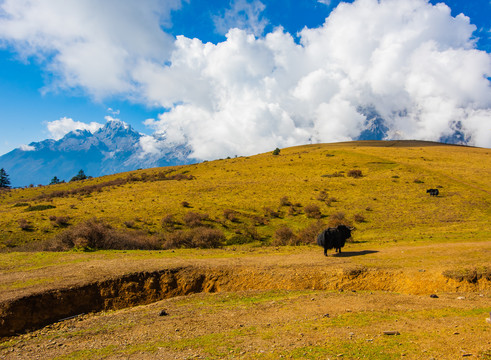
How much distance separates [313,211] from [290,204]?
5.04 meters

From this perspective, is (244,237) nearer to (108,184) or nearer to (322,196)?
(322,196)

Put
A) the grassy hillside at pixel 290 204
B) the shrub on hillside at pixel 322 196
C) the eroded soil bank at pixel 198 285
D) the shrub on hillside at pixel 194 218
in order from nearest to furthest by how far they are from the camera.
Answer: the eroded soil bank at pixel 198 285, the grassy hillside at pixel 290 204, the shrub on hillside at pixel 194 218, the shrub on hillside at pixel 322 196

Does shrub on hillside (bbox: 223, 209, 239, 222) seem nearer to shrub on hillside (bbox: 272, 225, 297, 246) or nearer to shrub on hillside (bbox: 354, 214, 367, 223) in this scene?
shrub on hillside (bbox: 272, 225, 297, 246)

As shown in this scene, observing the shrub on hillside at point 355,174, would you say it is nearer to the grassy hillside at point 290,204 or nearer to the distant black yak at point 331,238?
the grassy hillside at point 290,204

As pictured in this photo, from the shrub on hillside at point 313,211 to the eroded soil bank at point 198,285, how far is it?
22089 mm

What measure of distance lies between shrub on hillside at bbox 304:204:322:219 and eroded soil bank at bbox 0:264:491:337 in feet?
72.5

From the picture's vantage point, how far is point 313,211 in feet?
131

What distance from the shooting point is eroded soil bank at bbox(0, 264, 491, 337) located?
521 inches

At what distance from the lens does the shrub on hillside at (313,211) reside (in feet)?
128

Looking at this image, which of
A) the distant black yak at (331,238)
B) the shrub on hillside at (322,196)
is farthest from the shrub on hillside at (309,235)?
the shrub on hillside at (322,196)

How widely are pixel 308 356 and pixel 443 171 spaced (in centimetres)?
6479

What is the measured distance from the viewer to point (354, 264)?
17219 millimetres

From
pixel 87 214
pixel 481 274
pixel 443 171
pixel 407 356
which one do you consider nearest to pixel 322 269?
pixel 481 274

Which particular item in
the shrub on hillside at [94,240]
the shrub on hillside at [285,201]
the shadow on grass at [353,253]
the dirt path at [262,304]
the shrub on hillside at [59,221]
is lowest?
the dirt path at [262,304]
